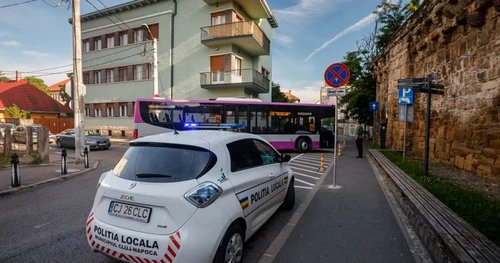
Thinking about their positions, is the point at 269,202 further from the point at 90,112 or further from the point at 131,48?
the point at 90,112

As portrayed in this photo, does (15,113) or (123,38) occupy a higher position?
(123,38)

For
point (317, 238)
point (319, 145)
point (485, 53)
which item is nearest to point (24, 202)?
point (317, 238)

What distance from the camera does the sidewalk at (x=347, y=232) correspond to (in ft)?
11.4

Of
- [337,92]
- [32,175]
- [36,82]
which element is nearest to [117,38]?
[32,175]

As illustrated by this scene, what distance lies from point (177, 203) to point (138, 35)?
27.3 metres

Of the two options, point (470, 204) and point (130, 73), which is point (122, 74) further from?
point (470, 204)

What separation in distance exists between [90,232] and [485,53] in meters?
9.26

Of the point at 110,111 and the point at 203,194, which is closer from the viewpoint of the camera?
the point at 203,194

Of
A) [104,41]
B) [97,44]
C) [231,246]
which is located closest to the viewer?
[231,246]

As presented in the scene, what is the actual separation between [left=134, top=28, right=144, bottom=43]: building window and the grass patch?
85.2 feet

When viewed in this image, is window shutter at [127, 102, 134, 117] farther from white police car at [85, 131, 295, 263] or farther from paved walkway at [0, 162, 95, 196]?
white police car at [85, 131, 295, 263]

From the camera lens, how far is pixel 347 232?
4.21 m

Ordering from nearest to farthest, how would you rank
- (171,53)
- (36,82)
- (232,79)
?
(232,79) < (171,53) < (36,82)

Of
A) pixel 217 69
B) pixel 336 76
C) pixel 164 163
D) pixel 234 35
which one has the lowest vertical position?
pixel 164 163
